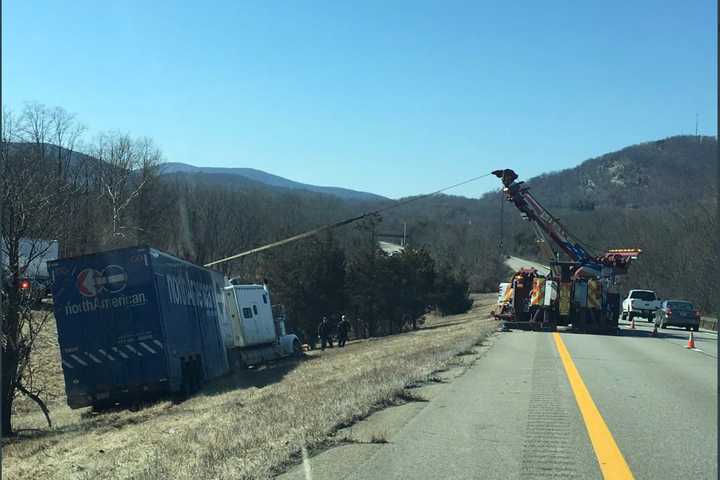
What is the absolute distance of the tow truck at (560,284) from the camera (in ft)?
107

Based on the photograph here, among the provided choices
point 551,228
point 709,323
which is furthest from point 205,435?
point 709,323

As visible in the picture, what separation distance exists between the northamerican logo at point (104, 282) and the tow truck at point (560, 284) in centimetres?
1931

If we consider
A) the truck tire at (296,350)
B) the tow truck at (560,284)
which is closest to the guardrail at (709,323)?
the tow truck at (560,284)

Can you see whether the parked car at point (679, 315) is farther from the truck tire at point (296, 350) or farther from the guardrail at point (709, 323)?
the truck tire at point (296, 350)

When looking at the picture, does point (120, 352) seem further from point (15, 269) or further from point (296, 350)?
point (296, 350)

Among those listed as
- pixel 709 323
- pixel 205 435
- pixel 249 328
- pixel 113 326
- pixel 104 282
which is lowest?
pixel 709 323

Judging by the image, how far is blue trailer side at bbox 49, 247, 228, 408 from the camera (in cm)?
1866

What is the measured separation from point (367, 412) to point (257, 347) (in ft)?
72.7

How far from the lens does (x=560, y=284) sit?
107 ft

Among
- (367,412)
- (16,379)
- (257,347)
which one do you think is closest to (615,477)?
(367,412)

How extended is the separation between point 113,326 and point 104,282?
3.57 ft

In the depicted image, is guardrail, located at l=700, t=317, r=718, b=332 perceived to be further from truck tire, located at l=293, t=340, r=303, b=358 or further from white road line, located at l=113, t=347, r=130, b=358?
white road line, located at l=113, t=347, r=130, b=358

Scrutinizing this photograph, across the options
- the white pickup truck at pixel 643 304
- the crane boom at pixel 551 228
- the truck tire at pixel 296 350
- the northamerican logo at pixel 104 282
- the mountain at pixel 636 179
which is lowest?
the truck tire at pixel 296 350

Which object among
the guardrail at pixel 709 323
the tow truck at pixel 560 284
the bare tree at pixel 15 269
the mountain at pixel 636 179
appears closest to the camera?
the bare tree at pixel 15 269
